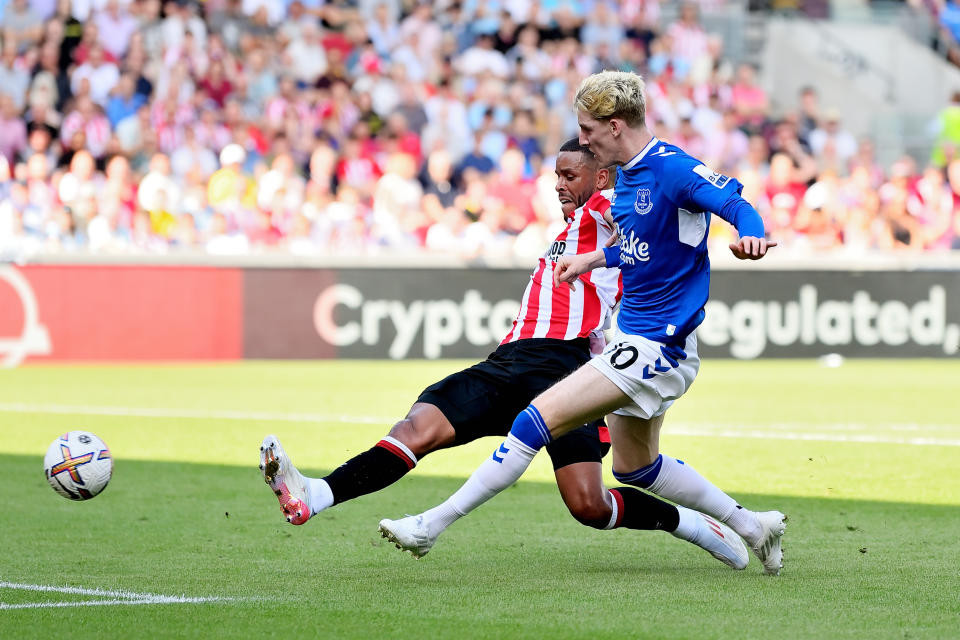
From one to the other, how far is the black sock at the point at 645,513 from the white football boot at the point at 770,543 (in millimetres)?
352

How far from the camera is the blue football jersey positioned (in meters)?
6.09

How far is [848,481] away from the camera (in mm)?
9719

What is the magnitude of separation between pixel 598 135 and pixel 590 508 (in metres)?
1.54

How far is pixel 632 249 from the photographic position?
6.20 m

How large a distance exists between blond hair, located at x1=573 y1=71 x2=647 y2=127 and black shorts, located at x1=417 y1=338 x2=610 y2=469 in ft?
3.92

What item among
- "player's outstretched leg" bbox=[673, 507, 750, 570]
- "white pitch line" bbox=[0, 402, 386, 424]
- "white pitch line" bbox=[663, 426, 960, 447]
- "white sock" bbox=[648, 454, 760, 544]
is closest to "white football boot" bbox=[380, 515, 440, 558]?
"white sock" bbox=[648, 454, 760, 544]

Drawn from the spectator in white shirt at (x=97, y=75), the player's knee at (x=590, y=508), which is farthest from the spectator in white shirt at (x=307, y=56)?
the player's knee at (x=590, y=508)

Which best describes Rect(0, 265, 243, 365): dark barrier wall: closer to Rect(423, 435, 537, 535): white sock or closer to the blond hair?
Rect(423, 435, 537, 535): white sock

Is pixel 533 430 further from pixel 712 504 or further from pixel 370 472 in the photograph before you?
pixel 712 504

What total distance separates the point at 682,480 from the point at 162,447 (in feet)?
19.2

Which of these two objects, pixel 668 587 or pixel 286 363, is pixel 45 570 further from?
pixel 286 363

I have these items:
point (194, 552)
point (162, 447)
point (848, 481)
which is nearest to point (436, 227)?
point (162, 447)

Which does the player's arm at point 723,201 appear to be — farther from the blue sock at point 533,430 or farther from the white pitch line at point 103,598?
the white pitch line at point 103,598

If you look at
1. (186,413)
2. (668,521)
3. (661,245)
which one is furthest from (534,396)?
(186,413)
